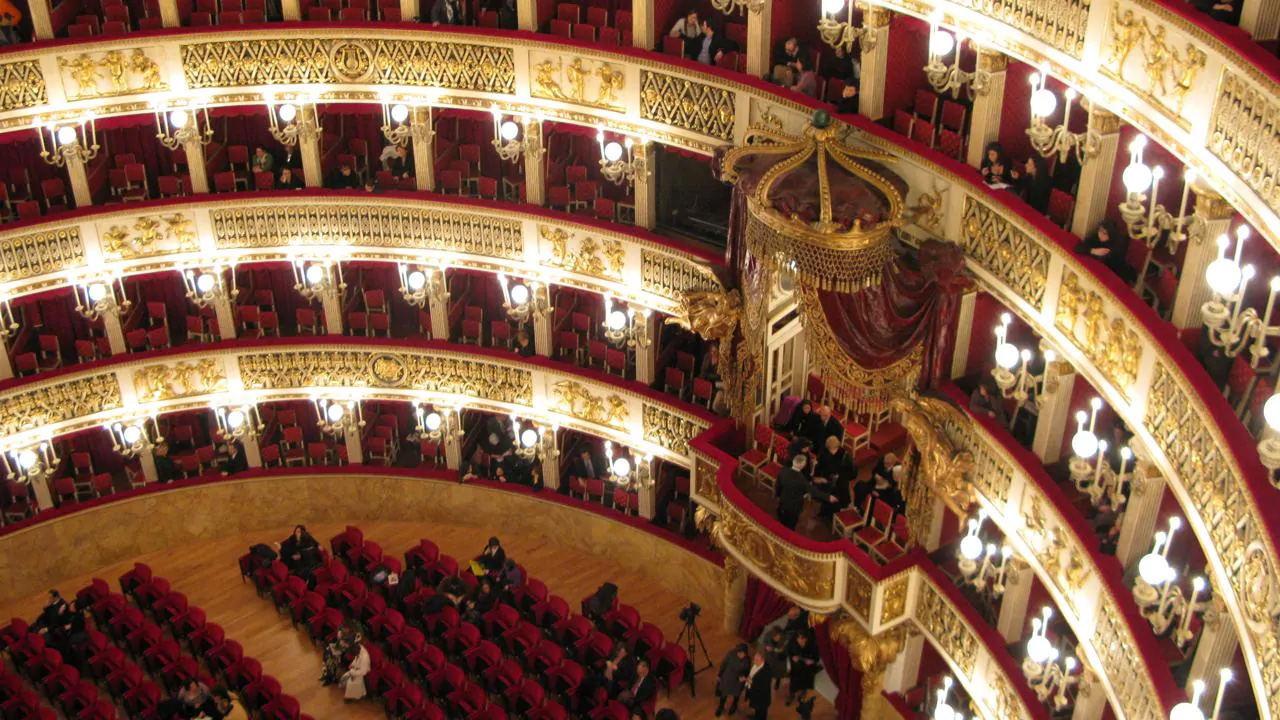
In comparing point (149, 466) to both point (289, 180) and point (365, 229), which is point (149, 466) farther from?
point (365, 229)

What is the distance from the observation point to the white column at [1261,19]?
50.6 feet

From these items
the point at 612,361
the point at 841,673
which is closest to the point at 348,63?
Answer: the point at 612,361

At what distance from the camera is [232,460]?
3167 cm

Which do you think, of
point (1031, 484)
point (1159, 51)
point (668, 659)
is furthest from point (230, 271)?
point (1159, 51)

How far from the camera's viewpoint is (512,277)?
30.0 metres

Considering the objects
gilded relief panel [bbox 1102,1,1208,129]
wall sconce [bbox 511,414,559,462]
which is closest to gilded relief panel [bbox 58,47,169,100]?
wall sconce [bbox 511,414,559,462]

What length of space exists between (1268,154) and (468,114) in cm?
1668

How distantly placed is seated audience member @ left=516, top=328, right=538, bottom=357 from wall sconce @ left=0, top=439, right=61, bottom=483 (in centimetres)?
907

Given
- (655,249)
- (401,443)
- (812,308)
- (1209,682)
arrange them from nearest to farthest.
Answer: (1209,682) → (812,308) → (655,249) → (401,443)

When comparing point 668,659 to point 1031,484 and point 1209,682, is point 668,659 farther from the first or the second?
point 1209,682

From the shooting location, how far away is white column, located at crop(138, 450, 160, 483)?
101 feet

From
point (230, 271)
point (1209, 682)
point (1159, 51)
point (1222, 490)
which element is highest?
point (230, 271)

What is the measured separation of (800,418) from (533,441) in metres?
6.66

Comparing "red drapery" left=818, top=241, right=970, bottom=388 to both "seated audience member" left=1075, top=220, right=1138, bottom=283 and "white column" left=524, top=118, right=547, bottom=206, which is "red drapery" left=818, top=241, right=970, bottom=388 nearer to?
"seated audience member" left=1075, top=220, right=1138, bottom=283
